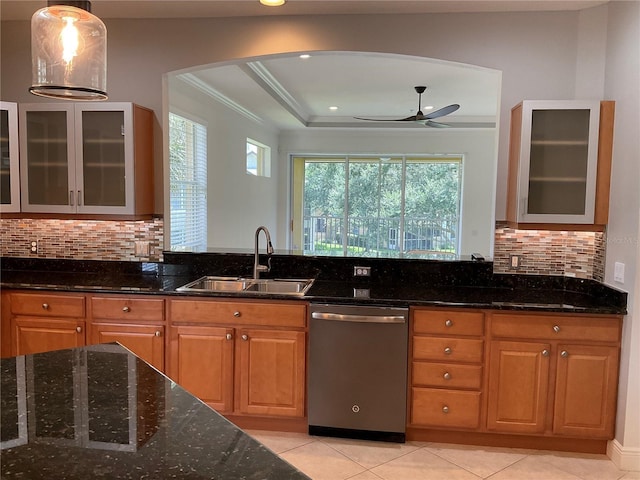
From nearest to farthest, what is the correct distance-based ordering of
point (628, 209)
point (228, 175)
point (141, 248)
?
point (628, 209), point (141, 248), point (228, 175)

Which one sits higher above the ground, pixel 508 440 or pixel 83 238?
pixel 83 238

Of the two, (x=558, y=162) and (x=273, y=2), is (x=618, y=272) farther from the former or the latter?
(x=273, y=2)

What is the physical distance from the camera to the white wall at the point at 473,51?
267 centimetres

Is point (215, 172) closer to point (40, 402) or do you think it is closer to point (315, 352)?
point (315, 352)

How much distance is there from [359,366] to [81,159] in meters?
2.28

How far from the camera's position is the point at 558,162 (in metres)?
2.97

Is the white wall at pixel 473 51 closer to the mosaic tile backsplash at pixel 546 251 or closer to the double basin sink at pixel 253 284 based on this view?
the mosaic tile backsplash at pixel 546 251

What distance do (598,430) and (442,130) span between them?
238 inches

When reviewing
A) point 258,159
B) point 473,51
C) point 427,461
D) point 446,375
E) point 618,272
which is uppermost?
point 473,51

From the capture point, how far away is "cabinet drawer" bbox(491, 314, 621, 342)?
107 inches

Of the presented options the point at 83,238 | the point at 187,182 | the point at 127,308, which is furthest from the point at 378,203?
the point at 127,308

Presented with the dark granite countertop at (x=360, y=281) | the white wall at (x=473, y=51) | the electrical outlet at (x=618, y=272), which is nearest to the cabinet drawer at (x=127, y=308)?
the dark granite countertop at (x=360, y=281)

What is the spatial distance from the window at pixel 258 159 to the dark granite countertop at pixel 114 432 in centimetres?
561

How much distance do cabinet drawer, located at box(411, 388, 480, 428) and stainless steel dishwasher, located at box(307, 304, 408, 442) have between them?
0.09m
